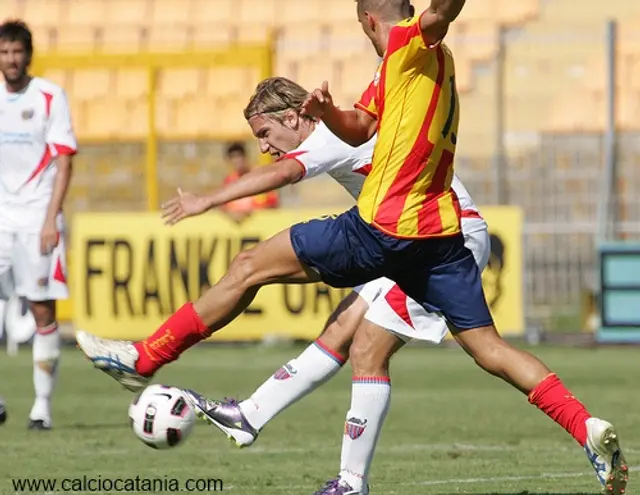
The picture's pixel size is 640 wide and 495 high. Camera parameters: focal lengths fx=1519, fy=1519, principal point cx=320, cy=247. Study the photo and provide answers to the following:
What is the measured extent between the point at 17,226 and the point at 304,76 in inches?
421

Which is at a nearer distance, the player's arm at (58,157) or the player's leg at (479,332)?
the player's leg at (479,332)

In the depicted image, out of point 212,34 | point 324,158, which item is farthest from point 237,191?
point 212,34

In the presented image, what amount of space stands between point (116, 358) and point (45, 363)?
11.0ft

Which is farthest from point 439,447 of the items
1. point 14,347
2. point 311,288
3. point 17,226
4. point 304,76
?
point 304,76

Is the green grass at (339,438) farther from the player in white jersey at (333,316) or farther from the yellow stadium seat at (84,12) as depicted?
the yellow stadium seat at (84,12)

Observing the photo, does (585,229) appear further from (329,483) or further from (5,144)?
(329,483)

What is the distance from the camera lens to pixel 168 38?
66.0 ft

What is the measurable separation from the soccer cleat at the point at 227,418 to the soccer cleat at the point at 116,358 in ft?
0.86

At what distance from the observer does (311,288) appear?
15.1 metres

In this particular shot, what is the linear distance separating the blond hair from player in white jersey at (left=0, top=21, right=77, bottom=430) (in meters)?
3.12

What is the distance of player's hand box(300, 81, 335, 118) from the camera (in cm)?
576

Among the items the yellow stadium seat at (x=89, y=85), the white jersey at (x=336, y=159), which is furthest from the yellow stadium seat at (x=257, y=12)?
the white jersey at (x=336, y=159)

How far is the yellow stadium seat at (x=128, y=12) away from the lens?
2216cm

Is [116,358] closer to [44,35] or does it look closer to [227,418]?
[227,418]
